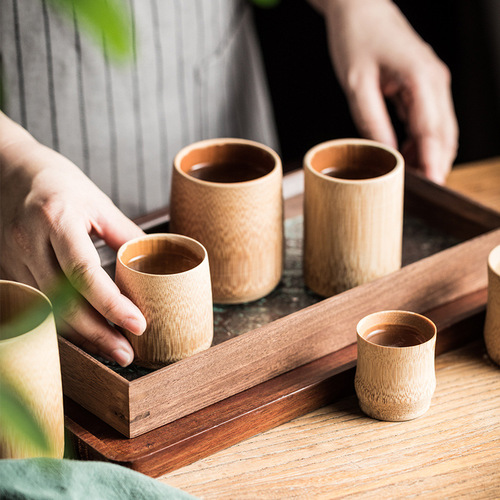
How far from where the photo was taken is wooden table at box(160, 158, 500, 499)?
670 millimetres

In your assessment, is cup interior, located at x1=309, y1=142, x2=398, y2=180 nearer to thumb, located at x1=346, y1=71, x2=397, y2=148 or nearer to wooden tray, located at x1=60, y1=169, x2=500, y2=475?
wooden tray, located at x1=60, y1=169, x2=500, y2=475

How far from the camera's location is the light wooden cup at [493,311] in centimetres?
81

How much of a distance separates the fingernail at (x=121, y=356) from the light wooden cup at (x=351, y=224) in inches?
11.2

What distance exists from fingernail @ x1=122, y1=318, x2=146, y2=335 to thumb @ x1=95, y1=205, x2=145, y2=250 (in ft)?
0.42

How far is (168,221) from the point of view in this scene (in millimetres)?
982

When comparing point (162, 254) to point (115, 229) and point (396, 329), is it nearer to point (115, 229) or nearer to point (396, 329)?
point (115, 229)

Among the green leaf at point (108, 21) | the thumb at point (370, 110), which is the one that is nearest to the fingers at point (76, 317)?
the green leaf at point (108, 21)

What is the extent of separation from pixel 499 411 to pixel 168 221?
479mm

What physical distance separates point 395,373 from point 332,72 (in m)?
1.43

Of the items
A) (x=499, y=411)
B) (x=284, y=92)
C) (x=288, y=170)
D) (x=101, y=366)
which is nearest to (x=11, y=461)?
(x=101, y=366)

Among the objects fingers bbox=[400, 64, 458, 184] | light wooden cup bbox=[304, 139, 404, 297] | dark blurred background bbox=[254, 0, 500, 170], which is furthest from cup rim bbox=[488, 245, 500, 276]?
dark blurred background bbox=[254, 0, 500, 170]

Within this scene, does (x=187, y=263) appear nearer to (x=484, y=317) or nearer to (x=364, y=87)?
(x=484, y=317)

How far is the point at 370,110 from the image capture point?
1196 mm

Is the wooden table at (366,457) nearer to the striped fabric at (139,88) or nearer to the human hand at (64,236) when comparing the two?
the human hand at (64,236)
